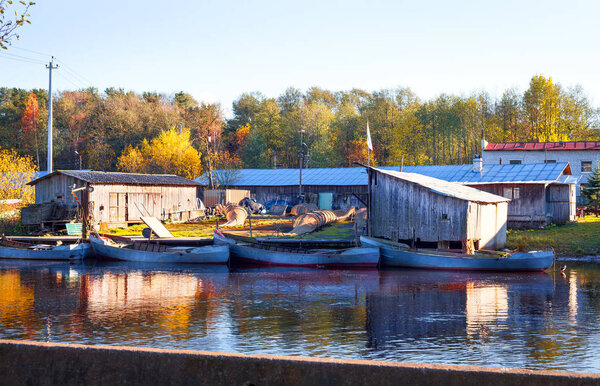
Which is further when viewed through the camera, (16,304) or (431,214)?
(431,214)

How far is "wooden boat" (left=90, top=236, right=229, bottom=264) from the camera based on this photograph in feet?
116

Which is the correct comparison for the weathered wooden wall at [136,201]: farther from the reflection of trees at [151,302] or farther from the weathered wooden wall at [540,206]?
the weathered wooden wall at [540,206]

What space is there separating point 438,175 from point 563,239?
19.2 m

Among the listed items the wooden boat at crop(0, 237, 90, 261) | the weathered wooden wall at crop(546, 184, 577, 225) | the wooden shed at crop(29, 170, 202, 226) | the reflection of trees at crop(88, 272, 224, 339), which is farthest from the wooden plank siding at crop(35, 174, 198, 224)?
the weathered wooden wall at crop(546, 184, 577, 225)

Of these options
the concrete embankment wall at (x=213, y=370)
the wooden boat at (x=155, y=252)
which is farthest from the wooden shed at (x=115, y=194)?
the concrete embankment wall at (x=213, y=370)

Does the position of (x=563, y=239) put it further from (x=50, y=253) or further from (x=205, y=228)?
(x=50, y=253)

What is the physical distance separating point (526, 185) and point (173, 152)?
162ft

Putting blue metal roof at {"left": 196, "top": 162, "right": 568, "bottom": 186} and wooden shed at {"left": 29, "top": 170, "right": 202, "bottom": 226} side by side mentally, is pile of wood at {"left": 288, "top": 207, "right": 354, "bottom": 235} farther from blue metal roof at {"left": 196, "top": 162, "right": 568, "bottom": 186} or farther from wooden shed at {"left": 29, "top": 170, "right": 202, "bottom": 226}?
wooden shed at {"left": 29, "top": 170, "right": 202, "bottom": 226}

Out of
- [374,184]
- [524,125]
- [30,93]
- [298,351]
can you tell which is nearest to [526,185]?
[374,184]

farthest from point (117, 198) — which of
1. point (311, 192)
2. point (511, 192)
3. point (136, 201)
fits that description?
point (511, 192)

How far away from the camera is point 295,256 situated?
3459 centimetres

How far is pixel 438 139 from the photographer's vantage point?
94.1 m

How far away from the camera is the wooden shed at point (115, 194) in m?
46.3

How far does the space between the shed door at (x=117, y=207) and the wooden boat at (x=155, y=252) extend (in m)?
9.57
